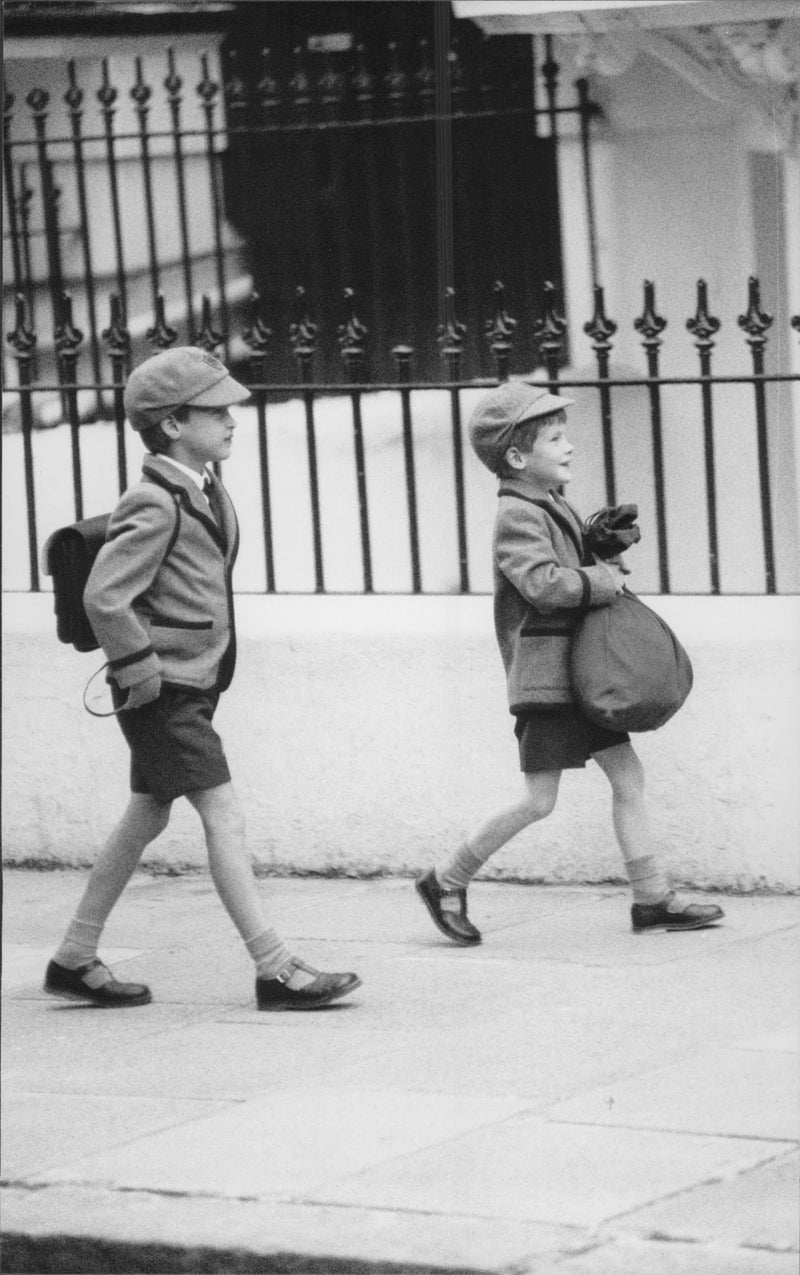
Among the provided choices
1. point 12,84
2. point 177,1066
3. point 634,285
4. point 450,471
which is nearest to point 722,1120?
point 177,1066

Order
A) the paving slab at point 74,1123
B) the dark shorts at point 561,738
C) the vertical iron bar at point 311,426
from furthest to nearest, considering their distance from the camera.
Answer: the vertical iron bar at point 311,426, the dark shorts at point 561,738, the paving slab at point 74,1123

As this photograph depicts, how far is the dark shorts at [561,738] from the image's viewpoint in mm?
5902

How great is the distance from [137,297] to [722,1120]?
5824 millimetres

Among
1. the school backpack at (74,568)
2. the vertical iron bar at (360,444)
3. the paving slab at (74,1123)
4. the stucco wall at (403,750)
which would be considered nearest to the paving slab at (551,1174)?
the paving slab at (74,1123)

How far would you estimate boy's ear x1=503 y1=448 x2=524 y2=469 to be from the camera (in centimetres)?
582

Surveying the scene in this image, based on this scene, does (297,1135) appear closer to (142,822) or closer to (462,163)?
(142,822)

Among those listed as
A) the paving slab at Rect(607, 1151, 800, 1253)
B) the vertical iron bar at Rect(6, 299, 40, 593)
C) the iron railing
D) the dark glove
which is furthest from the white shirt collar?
the paving slab at Rect(607, 1151, 800, 1253)

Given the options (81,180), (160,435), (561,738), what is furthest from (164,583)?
(81,180)

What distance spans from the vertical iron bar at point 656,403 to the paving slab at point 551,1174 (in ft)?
8.62

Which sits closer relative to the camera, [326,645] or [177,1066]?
[177,1066]

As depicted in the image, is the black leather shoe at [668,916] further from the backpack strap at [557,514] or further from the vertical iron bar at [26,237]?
the vertical iron bar at [26,237]

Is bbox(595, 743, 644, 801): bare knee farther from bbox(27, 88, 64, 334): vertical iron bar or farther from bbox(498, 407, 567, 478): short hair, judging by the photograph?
bbox(27, 88, 64, 334): vertical iron bar

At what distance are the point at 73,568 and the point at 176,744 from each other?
1.59ft

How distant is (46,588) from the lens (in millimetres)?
7754
